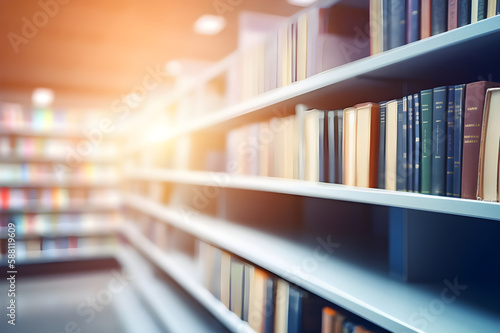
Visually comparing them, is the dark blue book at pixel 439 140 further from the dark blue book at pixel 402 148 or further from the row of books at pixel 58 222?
the row of books at pixel 58 222

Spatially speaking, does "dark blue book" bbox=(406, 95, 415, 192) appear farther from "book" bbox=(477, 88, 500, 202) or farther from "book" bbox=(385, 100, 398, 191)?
"book" bbox=(477, 88, 500, 202)

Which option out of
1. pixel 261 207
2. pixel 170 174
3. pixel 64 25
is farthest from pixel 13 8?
pixel 261 207

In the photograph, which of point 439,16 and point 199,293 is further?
point 199,293

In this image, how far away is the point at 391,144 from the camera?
99 cm

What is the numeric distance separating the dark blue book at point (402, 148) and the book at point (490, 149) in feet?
0.59

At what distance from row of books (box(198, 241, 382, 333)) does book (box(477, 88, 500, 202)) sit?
474mm

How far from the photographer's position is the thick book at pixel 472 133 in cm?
79

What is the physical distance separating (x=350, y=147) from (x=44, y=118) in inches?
193

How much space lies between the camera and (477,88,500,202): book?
30.0 inches

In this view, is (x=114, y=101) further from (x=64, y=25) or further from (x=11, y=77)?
(x=64, y=25)

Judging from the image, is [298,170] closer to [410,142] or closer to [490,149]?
[410,142]

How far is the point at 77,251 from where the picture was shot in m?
5.13

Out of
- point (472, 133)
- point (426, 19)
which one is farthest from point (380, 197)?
point (426, 19)

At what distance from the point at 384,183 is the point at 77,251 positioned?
492 cm
